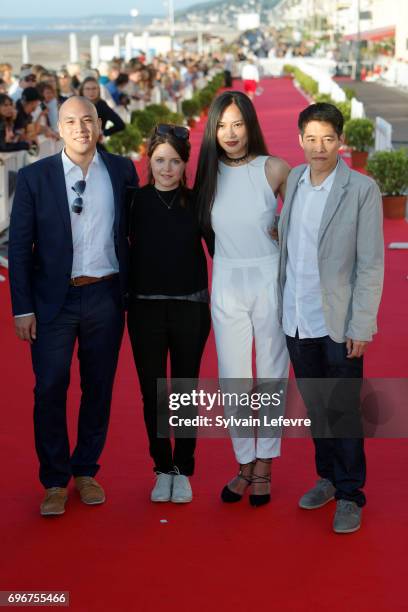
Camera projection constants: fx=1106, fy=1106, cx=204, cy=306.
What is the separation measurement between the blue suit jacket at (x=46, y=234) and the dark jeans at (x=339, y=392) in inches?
33.4

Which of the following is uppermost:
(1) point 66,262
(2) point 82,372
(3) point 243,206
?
(3) point 243,206

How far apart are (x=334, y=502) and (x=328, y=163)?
62.2 inches

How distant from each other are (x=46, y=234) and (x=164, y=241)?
50 cm

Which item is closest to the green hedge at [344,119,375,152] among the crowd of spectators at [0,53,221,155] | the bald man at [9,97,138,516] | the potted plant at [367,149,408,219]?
the crowd of spectators at [0,53,221,155]

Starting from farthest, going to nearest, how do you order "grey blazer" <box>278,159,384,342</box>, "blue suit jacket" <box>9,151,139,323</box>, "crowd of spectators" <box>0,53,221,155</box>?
"crowd of spectators" <box>0,53,221,155</box>
"blue suit jacket" <box>9,151,139,323</box>
"grey blazer" <box>278,159,384,342</box>

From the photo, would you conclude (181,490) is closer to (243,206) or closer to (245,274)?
(245,274)

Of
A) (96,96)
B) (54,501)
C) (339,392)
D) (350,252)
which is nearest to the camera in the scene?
(350,252)

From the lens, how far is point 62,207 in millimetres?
4641

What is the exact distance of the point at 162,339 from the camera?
4.82 metres

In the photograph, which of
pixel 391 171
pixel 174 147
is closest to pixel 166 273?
pixel 174 147

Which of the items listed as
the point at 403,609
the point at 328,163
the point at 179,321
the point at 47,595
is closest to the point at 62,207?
the point at 179,321

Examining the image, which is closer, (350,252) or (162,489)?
(350,252)

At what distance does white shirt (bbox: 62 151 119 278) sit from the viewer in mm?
4695

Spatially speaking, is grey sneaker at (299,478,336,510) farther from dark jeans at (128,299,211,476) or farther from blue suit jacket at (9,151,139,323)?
blue suit jacket at (9,151,139,323)
